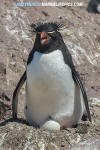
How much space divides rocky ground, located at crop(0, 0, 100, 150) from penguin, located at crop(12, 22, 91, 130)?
304 millimetres

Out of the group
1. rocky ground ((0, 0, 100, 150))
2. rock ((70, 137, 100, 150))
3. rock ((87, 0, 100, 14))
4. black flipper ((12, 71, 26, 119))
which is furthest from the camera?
rock ((87, 0, 100, 14))

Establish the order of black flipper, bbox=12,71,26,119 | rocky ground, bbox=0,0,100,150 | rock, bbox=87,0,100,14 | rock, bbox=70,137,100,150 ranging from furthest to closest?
rock, bbox=87,0,100,14 → black flipper, bbox=12,71,26,119 → rocky ground, bbox=0,0,100,150 → rock, bbox=70,137,100,150

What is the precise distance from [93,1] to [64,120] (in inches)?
334

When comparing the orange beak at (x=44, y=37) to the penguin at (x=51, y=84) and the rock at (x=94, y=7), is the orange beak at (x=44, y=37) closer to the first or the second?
the penguin at (x=51, y=84)

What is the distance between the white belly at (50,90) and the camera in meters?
5.89

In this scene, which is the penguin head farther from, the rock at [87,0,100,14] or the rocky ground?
the rock at [87,0,100,14]

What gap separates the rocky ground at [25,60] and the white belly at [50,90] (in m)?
0.31

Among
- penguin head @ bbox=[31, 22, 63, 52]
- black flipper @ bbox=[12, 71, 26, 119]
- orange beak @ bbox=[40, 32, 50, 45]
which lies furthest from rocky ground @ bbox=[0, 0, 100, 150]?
orange beak @ bbox=[40, 32, 50, 45]

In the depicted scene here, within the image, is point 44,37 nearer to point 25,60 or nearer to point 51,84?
point 51,84

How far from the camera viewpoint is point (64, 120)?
630 centimetres

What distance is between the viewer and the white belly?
5.89 m

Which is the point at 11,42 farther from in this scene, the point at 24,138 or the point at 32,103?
the point at 24,138

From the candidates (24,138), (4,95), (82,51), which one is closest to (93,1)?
(82,51)

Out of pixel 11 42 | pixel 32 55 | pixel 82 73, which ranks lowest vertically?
pixel 82 73
